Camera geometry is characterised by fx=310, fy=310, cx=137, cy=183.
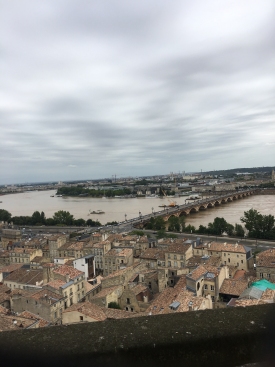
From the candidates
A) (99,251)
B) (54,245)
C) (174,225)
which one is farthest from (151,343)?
(174,225)

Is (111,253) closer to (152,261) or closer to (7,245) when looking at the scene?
(152,261)

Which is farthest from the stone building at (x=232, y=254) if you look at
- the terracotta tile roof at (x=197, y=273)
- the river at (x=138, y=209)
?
the river at (x=138, y=209)

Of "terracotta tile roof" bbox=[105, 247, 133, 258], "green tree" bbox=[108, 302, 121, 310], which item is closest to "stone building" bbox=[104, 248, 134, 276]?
"terracotta tile roof" bbox=[105, 247, 133, 258]

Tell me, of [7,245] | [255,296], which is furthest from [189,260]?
[7,245]

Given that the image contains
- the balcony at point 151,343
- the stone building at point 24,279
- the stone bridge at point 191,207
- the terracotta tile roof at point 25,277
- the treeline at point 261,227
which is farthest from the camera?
the stone bridge at point 191,207

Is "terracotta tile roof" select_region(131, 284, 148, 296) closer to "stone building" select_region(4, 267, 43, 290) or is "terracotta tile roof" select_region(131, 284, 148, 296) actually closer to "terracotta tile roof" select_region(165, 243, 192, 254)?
"terracotta tile roof" select_region(165, 243, 192, 254)

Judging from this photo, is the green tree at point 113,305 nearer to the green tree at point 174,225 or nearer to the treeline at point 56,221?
the green tree at point 174,225
